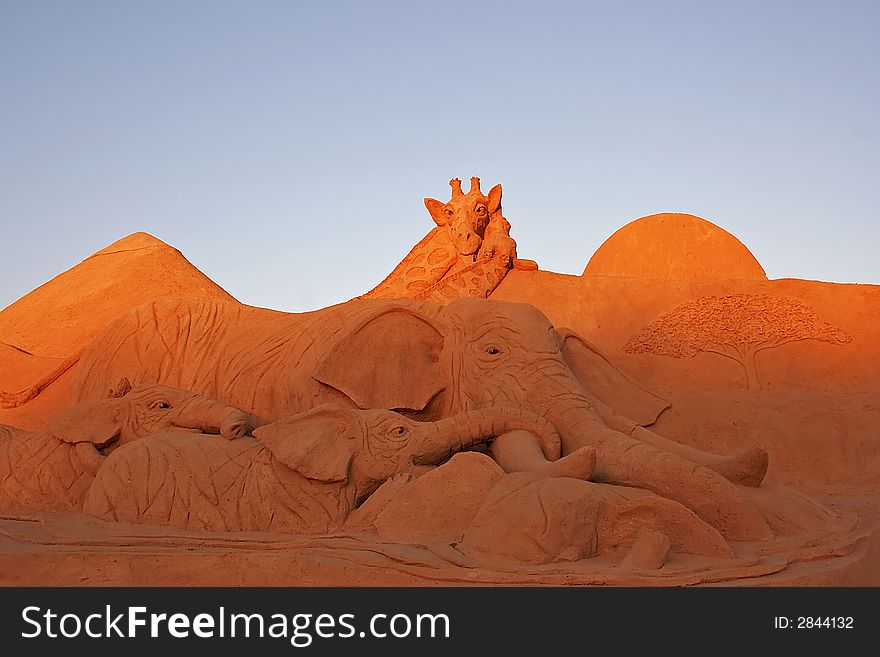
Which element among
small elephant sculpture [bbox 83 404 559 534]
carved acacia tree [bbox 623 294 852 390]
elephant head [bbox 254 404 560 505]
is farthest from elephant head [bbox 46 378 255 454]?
carved acacia tree [bbox 623 294 852 390]

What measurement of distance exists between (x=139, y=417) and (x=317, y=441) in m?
1.51

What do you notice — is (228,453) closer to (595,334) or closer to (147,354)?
(147,354)

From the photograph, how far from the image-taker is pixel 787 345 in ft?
30.8

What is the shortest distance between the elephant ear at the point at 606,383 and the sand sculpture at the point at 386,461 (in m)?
0.02

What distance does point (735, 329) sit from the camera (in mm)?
9406

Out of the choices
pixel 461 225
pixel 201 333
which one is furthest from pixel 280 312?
pixel 461 225

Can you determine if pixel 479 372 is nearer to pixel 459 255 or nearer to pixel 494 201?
pixel 459 255

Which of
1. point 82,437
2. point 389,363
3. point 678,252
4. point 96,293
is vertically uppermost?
point 678,252

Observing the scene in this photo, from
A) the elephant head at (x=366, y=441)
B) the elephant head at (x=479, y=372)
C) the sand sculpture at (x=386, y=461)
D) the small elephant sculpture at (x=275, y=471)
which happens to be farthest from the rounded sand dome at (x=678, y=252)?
the small elephant sculpture at (x=275, y=471)

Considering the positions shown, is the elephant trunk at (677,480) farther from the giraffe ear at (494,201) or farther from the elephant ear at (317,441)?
the giraffe ear at (494,201)

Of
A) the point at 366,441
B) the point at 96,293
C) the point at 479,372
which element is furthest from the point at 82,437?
the point at 96,293

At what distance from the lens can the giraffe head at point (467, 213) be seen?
33.8 ft

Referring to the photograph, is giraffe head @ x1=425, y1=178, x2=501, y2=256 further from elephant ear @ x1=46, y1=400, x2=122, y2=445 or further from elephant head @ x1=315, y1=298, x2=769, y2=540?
elephant ear @ x1=46, y1=400, x2=122, y2=445
